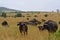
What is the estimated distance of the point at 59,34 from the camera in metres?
16.0

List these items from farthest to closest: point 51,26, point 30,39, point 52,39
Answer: point 51,26, point 30,39, point 52,39

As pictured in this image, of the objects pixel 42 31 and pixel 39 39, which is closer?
pixel 39 39

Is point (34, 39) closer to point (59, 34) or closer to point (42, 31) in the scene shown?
point (59, 34)

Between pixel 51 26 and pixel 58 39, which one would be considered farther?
pixel 51 26

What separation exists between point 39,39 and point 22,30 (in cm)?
393

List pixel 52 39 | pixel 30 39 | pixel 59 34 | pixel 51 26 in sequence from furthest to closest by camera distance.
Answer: pixel 51 26 < pixel 59 34 < pixel 30 39 < pixel 52 39

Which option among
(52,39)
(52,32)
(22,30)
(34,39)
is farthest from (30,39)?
(22,30)

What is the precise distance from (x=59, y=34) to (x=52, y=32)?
72cm

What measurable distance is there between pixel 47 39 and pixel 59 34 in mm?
1784

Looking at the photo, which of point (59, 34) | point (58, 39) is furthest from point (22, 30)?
point (58, 39)

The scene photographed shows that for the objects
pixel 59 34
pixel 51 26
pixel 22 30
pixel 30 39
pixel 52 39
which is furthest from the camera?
pixel 22 30

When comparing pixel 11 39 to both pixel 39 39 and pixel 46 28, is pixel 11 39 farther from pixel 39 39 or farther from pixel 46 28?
pixel 46 28

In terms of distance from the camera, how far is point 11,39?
14477 millimetres

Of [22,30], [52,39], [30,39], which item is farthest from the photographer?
[22,30]
